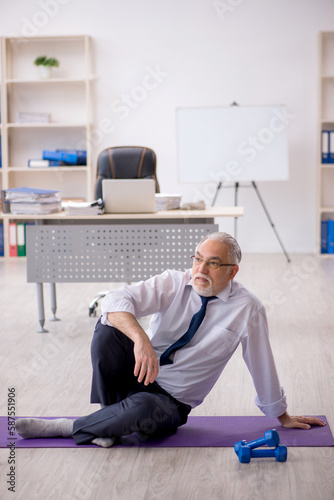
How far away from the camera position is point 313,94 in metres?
6.58

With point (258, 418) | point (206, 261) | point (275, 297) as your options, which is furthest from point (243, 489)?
point (275, 297)

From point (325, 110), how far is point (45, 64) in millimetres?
2715

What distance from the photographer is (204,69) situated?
6.63 m

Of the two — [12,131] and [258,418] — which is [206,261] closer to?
[258,418]

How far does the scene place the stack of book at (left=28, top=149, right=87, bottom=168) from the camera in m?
6.39

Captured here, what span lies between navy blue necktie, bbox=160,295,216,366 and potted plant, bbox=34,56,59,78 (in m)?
4.72

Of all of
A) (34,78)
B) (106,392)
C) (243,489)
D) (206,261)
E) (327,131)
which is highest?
(34,78)

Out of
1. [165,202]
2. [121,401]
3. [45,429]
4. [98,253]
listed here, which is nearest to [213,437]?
[121,401]

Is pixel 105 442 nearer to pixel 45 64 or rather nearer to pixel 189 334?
pixel 189 334

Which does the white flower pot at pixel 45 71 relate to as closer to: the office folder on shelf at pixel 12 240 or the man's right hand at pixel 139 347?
the office folder on shelf at pixel 12 240

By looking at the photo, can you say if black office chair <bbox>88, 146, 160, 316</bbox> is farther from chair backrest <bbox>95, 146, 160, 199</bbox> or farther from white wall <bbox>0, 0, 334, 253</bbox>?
white wall <bbox>0, 0, 334, 253</bbox>

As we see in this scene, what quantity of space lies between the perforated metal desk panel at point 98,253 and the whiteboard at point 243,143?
2386mm

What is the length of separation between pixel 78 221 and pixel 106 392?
1.90 meters

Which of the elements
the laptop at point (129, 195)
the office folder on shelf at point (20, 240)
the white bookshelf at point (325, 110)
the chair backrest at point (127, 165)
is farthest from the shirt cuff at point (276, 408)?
the office folder on shelf at point (20, 240)
